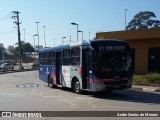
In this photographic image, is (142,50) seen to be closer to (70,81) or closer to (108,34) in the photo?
(108,34)

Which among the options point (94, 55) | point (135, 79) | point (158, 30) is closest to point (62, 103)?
point (94, 55)

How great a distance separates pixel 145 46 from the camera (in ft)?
103

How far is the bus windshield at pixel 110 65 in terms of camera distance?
1659 centimetres

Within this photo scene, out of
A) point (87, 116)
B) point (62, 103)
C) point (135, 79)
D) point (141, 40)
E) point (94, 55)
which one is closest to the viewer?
point (87, 116)

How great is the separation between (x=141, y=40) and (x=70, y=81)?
45.1ft

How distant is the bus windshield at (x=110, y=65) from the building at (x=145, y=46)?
1304cm

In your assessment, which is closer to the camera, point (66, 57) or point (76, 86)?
point (76, 86)

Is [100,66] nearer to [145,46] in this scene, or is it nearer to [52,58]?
[52,58]

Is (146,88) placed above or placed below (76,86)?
below

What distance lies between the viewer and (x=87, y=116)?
1116cm

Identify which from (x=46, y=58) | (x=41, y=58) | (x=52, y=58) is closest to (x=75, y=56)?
(x=52, y=58)

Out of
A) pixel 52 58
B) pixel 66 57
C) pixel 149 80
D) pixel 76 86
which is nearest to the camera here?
pixel 76 86

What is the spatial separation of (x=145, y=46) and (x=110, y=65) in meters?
15.3

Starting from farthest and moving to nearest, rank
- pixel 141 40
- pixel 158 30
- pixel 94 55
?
1. pixel 141 40
2. pixel 158 30
3. pixel 94 55
